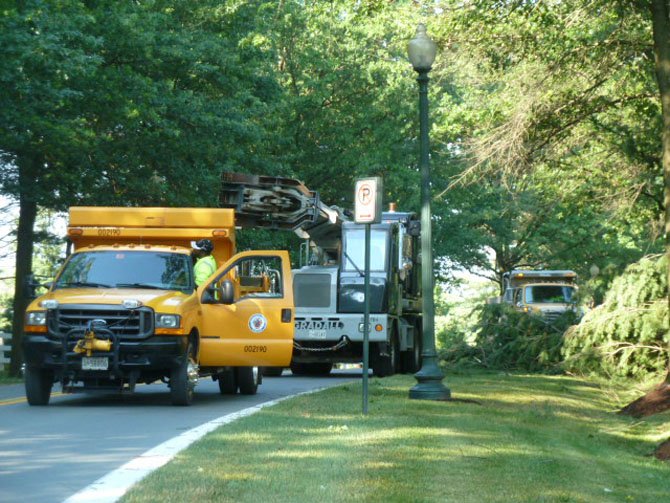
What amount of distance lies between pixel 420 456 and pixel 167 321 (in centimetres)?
622

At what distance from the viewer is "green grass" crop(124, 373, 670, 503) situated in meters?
8.65

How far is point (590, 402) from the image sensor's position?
19078 mm

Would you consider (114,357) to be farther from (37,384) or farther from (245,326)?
(245,326)

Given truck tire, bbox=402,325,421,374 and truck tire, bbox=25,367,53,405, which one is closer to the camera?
truck tire, bbox=25,367,53,405

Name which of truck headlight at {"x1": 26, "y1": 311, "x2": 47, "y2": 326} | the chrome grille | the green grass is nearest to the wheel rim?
the chrome grille

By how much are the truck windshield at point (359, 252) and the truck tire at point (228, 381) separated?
696 centimetres

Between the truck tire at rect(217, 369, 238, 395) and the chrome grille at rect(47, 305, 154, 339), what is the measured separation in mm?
3288

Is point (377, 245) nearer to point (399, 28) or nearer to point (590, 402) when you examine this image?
point (399, 28)

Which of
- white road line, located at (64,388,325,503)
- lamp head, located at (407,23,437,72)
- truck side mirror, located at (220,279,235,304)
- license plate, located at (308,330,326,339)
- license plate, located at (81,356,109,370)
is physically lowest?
white road line, located at (64,388,325,503)

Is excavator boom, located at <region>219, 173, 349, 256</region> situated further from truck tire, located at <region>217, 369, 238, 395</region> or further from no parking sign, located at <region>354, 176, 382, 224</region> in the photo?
no parking sign, located at <region>354, 176, 382, 224</region>

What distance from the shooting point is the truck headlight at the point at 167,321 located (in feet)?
52.2

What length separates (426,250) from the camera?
17625 millimetres

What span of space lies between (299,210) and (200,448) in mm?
13205

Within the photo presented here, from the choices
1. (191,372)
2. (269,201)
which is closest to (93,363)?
(191,372)
